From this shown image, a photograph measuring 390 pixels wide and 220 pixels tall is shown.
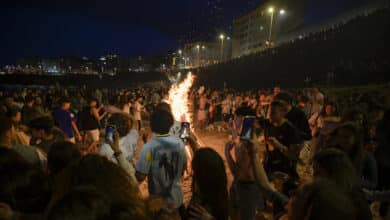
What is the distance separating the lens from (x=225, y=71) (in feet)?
120

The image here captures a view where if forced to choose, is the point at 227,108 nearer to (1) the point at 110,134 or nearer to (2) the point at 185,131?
(2) the point at 185,131

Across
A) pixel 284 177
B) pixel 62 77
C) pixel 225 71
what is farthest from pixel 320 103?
pixel 62 77

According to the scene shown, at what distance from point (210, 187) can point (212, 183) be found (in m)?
0.04

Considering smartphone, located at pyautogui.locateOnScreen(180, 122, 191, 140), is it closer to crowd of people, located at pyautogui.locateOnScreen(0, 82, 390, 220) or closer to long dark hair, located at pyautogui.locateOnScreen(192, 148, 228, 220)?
crowd of people, located at pyautogui.locateOnScreen(0, 82, 390, 220)

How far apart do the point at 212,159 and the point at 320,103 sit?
8141 millimetres

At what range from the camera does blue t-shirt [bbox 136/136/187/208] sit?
11.7ft

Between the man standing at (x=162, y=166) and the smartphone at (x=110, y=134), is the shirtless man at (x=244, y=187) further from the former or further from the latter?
the smartphone at (x=110, y=134)

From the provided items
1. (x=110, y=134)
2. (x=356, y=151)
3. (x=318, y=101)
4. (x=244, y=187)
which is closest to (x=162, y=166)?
(x=110, y=134)

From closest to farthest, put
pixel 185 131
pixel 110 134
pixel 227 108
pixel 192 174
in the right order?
pixel 192 174
pixel 110 134
pixel 185 131
pixel 227 108

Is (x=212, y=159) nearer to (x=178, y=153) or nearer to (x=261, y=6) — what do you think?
(x=178, y=153)

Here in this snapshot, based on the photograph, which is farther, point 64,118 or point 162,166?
point 64,118

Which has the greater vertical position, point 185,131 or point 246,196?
point 185,131

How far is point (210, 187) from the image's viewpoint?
2.79 metres

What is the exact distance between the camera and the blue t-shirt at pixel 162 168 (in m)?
3.57
